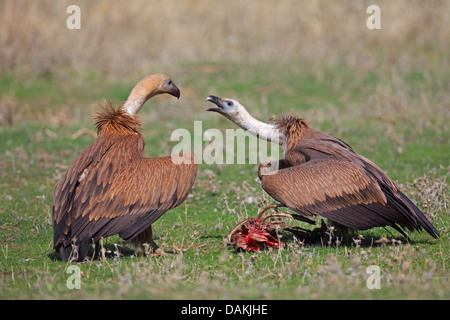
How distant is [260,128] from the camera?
28.1ft

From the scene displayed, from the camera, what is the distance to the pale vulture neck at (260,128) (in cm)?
830

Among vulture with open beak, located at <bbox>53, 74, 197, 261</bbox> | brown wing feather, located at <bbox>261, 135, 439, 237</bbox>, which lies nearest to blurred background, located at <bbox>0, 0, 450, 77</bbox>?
vulture with open beak, located at <bbox>53, 74, 197, 261</bbox>

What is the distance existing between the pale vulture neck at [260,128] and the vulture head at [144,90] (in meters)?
1.03

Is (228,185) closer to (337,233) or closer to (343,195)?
(337,233)

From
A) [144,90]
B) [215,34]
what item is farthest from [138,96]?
[215,34]

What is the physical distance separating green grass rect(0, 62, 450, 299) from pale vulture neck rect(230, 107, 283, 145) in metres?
0.42

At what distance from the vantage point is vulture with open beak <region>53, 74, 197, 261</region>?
6680mm

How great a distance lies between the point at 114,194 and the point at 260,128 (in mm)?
2481

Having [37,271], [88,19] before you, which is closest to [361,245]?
[37,271]

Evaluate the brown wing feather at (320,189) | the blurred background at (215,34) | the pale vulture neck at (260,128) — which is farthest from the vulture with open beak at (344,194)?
the blurred background at (215,34)

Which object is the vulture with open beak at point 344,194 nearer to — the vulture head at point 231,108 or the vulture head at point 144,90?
the vulture head at point 231,108

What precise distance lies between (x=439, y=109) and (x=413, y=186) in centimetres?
653

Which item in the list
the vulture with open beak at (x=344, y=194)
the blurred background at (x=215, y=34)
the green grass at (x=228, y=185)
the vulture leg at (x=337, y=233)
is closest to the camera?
the green grass at (x=228, y=185)

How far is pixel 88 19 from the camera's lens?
64.9 ft
